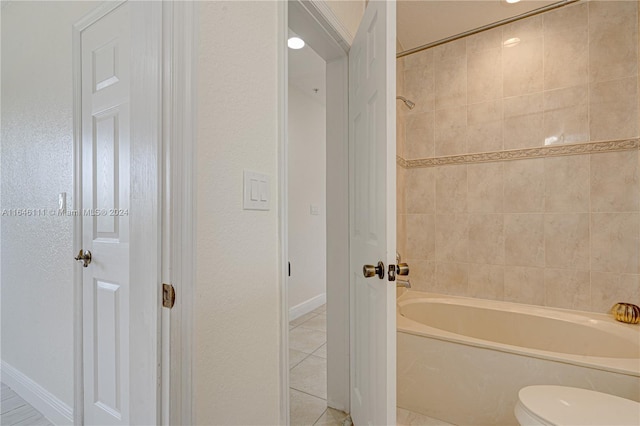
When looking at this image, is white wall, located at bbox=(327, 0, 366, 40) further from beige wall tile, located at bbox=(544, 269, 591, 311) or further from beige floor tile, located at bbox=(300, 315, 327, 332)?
beige floor tile, located at bbox=(300, 315, 327, 332)

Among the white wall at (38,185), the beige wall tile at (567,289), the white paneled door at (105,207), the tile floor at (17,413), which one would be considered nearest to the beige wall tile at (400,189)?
the beige wall tile at (567,289)

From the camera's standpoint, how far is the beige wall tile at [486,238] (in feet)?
7.29

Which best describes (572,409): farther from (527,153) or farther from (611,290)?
(527,153)

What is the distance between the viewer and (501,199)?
87.2 inches

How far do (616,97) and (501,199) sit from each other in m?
0.88

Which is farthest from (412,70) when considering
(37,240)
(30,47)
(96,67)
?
(37,240)

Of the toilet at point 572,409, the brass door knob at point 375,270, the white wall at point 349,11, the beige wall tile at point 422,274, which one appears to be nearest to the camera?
the toilet at point 572,409

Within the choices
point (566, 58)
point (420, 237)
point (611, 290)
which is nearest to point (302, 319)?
point (420, 237)

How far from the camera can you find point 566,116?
2.02 meters

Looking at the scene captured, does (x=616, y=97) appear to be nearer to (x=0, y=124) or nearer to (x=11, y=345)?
(x=0, y=124)

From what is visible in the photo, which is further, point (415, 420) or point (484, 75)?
point (484, 75)

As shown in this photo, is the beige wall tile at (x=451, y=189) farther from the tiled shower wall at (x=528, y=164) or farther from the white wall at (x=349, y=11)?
the white wall at (x=349, y=11)

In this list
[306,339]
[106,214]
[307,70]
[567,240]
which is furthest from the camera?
[307,70]

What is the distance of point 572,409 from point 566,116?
1.82 m
